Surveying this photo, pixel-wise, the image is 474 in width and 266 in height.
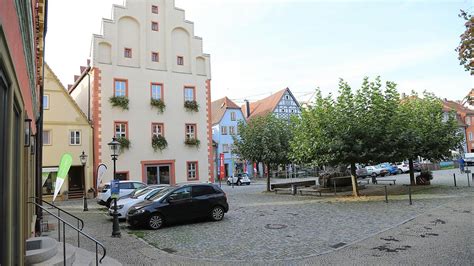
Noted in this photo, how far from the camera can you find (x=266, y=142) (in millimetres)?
28469

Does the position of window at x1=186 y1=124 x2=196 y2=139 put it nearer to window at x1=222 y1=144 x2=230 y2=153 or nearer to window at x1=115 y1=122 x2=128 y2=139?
window at x1=115 y1=122 x2=128 y2=139

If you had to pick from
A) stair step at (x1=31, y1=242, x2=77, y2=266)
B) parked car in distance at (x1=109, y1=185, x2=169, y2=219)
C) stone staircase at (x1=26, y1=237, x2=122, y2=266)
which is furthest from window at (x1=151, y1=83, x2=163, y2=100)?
stair step at (x1=31, y1=242, x2=77, y2=266)

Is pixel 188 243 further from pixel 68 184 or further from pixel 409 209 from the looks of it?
pixel 68 184

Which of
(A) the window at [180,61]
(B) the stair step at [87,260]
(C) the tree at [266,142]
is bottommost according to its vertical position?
(B) the stair step at [87,260]

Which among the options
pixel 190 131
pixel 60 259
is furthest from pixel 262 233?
pixel 190 131

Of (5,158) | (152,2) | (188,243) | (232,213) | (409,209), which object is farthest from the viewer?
(152,2)

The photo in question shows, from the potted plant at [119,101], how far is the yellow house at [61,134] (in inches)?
99.1

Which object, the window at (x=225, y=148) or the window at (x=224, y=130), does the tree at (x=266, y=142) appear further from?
the window at (x=225, y=148)

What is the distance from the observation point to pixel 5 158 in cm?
379

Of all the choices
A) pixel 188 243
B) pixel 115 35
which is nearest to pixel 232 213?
pixel 188 243

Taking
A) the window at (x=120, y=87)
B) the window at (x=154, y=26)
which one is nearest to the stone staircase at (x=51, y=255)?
the window at (x=120, y=87)

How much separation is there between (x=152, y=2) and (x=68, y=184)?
16.5m

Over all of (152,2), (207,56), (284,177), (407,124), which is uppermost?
(152,2)

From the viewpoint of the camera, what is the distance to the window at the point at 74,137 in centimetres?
2794
